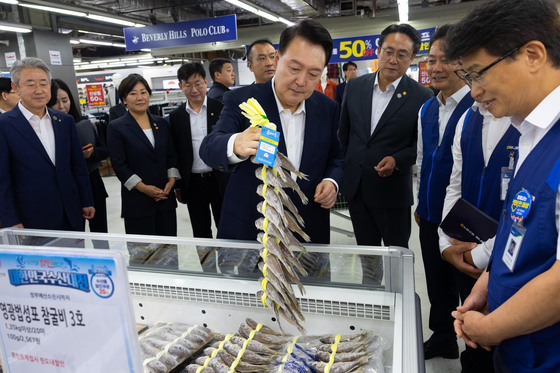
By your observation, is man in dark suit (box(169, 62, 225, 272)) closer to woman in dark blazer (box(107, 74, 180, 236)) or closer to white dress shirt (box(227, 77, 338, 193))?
woman in dark blazer (box(107, 74, 180, 236))

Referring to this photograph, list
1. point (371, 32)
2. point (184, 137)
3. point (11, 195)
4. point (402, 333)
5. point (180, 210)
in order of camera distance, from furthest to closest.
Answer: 1. point (371, 32)
2. point (180, 210)
3. point (184, 137)
4. point (11, 195)
5. point (402, 333)

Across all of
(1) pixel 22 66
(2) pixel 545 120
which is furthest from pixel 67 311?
(1) pixel 22 66

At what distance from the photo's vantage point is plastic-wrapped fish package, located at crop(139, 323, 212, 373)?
120cm

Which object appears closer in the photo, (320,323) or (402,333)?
(402,333)

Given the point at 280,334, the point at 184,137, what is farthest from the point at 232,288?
the point at 184,137

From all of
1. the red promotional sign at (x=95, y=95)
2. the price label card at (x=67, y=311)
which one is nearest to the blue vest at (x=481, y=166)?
the price label card at (x=67, y=311)

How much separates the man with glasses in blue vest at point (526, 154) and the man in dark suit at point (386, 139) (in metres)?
1.48

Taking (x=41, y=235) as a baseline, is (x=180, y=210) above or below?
below

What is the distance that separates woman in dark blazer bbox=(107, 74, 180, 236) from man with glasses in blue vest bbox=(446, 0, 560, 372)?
2738 mm

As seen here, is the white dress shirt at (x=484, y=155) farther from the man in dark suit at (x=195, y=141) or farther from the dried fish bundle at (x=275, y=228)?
the man in dark suit at (x=195, y=141)

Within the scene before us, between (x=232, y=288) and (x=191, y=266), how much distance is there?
0.24 m

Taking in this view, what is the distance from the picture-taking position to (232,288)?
55.3 inches

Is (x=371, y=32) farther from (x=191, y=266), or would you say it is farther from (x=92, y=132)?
(x=191, y=266)

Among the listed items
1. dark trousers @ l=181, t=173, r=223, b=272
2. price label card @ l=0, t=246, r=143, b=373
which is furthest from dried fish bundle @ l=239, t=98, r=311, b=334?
dark trousers @ l=181, t=173, r=223, b=272
